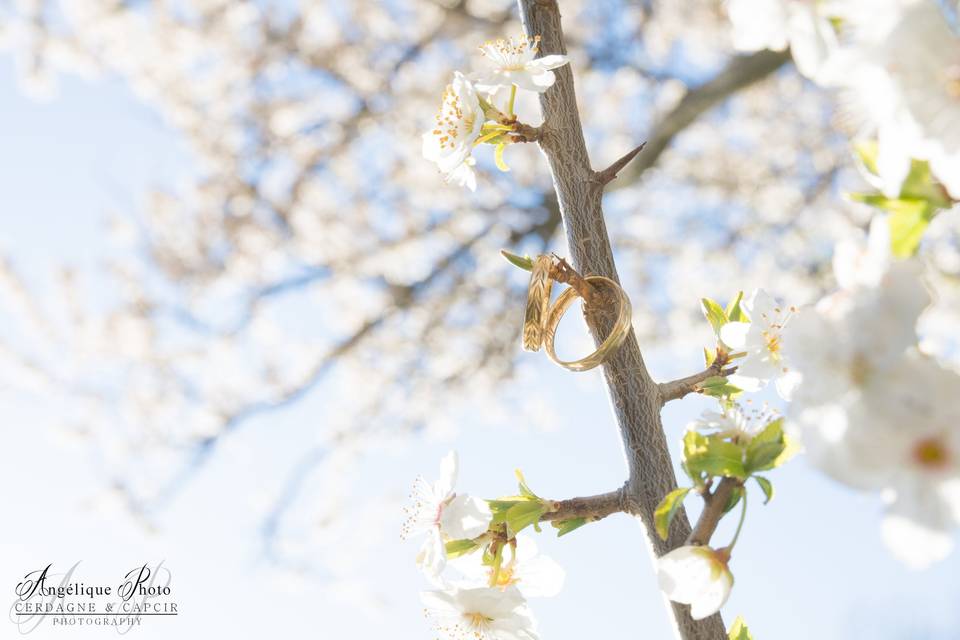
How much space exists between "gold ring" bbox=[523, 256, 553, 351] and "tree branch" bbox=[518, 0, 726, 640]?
0.11 ft

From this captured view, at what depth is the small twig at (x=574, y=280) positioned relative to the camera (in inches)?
19.0

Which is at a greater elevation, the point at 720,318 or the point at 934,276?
the point at 720,318

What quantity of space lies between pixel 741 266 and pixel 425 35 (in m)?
2.04

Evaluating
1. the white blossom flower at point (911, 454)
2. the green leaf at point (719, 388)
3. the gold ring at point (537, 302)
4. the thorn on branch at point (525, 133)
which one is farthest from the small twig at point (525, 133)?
the white blossom flower at point (911, 454)

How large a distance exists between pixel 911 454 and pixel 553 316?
0.29 m

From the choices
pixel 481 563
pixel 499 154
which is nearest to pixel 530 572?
pixel 481 563

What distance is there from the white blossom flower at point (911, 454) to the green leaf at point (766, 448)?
0.12 metres

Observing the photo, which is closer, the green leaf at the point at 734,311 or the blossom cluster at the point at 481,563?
the blossom cluster at the point at 481,563

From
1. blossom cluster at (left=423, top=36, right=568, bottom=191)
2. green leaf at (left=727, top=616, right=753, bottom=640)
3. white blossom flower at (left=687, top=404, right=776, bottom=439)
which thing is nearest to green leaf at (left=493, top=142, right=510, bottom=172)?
blossom cluster at (left=423, top=36, right=568, bottom=191)

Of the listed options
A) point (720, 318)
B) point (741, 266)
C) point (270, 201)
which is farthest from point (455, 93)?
point (741, 266)

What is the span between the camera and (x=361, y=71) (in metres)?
4.03

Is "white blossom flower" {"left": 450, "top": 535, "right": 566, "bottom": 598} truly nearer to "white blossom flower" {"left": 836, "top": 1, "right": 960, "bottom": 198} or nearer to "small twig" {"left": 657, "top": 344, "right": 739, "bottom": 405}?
"small twig" {"left": 657, "top": 344, "right": 739, "bottom": 405}

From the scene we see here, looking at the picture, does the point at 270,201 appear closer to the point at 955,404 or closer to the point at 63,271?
the point at 63,271

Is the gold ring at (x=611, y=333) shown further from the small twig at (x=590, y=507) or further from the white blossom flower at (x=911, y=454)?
the white blossom flower at (x=911, y=454)
